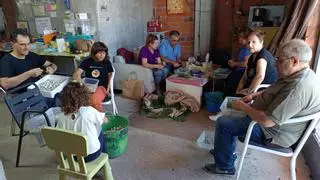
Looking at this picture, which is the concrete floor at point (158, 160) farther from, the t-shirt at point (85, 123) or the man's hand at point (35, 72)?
the man's hand at point (35, 72)

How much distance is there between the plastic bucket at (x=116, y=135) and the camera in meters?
2.13

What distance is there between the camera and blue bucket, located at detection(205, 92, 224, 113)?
3.10 m

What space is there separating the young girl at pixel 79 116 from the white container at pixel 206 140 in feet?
3.59

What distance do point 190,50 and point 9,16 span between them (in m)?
3.19

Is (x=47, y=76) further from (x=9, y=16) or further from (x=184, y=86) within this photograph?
(x=9, y=16)

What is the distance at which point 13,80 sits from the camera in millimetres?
2361

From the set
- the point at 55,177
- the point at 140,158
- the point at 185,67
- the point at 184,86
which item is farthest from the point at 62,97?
the point at 185,67

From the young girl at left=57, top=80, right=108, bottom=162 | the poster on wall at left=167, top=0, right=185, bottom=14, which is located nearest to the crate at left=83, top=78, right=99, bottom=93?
the young girl at left=57, top=80, right=108, bottom=162

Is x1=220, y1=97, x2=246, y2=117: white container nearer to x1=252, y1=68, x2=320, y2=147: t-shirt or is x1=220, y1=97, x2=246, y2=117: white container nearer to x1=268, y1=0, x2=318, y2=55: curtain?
x1=252, y1=68, x2=320, y2=147: t-shirt

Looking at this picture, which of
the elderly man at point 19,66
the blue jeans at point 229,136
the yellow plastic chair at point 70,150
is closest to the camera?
the yellow plastic chair at point 70,150

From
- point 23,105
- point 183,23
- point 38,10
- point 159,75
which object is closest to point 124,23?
point 183,23

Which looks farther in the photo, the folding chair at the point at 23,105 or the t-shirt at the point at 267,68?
the t-shirt at the point at 267,68

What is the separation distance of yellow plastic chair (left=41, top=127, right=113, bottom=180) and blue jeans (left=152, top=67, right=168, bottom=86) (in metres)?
2.00

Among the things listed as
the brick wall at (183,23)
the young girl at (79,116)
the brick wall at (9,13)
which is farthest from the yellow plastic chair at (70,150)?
the brick wall at (9,13)
